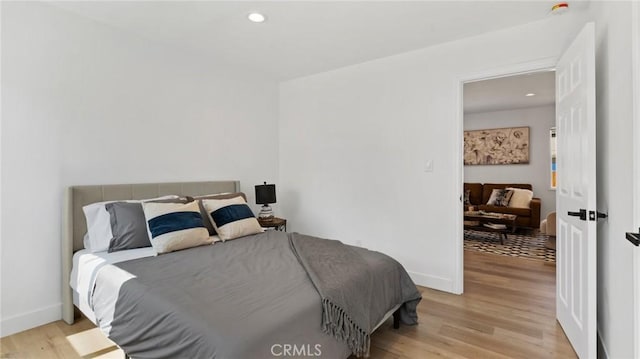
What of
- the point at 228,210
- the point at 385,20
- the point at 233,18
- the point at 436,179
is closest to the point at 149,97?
the point at 233,18

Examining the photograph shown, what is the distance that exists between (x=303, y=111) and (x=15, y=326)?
3.43m

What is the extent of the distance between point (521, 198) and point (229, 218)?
5363mm

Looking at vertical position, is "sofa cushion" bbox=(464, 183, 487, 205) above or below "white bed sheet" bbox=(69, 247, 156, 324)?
above

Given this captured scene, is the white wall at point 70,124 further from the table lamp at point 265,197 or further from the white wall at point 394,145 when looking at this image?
the white wall at point 394,145

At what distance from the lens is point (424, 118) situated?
3.29m

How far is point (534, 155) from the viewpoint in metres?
6.28

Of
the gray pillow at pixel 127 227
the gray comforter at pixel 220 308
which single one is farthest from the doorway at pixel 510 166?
the gray pillow at pixel 127 227

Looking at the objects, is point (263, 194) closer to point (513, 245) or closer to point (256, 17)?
point (256, 17)

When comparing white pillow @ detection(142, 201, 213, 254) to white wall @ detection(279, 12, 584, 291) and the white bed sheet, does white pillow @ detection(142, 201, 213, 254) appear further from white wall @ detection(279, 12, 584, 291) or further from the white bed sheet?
white wall @ detection(279, 12, 584, 291)

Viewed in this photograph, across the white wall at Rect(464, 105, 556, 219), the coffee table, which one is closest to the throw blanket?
the coffee table

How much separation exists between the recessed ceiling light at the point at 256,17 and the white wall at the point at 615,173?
7.49 ft

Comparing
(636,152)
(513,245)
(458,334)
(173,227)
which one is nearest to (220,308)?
(173,227)

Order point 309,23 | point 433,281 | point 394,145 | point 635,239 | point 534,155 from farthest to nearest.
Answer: point 534,155 → point 394,145 → point 433,281 → point 309,23 → point 635,239

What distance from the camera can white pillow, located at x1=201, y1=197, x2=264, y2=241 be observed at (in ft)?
9.30
